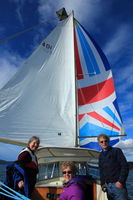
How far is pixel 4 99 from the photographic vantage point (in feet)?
22.9

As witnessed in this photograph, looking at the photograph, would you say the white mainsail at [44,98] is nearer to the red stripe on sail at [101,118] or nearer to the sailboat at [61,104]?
the sailboat at [61,104]

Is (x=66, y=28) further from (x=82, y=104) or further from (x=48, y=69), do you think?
(x=82, y=104)

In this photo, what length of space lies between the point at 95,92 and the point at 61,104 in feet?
10.5

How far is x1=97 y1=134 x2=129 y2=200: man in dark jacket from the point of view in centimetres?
286

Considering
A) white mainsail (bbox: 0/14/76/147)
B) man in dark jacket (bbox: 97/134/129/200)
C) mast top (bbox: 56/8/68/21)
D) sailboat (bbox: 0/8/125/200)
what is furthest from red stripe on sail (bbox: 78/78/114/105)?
man in dark jacket (bbox: 97/134/129/200)

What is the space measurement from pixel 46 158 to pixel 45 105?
2.65 metres

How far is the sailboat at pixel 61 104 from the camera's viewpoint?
5.60 metres

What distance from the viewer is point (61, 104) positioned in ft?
26.6

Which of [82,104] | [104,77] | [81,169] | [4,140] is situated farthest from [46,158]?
[104,77]

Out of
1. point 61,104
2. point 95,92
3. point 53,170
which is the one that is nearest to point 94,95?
point 95,92

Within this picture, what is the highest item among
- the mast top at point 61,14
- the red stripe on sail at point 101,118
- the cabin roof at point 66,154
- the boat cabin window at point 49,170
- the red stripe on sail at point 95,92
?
the mast top at point 61,14

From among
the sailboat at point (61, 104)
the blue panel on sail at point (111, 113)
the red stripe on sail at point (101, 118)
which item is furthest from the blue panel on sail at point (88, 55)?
the red stripe on sail at point (101, 118)

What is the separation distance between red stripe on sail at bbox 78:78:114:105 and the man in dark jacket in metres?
7.05

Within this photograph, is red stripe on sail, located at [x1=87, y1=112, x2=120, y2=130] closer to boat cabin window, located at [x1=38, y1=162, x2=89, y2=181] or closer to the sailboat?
the sailboat
